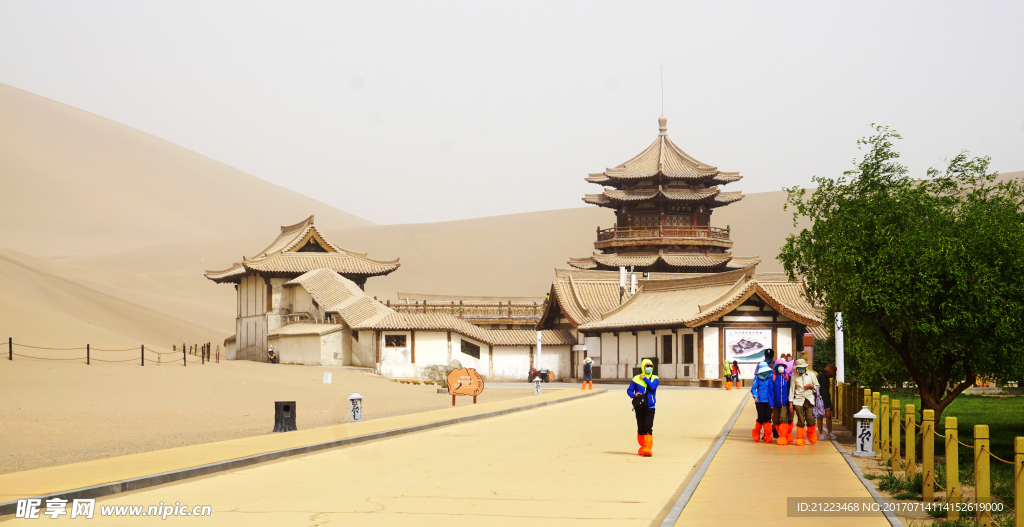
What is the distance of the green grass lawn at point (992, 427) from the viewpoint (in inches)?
565

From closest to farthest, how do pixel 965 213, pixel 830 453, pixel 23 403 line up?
pixel 830 453 < pixel 965 213 < pixel 23 403

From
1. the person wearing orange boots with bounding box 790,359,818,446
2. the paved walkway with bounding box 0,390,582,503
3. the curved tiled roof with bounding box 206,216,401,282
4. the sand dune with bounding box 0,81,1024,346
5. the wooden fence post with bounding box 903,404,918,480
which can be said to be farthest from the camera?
the sand dune with bounding box 0,81,1024,346

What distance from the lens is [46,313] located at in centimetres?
5328

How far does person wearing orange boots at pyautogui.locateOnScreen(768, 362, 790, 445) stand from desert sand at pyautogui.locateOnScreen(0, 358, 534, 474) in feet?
34.2

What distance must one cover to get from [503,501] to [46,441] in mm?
12444

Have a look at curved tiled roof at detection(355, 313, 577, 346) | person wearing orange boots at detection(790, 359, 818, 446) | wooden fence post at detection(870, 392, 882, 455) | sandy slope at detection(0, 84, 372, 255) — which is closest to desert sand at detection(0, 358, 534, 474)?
curved tiled roof at detection(355, 313, 577, 346)

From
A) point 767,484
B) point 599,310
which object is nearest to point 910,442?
point 767,484

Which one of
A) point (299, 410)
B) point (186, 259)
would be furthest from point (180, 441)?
point (186, 259)

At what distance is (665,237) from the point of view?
63.8 m

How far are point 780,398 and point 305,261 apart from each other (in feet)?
149

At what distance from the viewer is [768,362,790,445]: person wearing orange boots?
57.0 ft

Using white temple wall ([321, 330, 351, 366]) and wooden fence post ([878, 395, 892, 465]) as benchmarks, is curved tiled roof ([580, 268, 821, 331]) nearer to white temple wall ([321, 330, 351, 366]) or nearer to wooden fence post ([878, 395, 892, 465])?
white temple wall ([321, 330, 351, 366])

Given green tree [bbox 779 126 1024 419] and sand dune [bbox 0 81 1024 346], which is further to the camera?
sand dune [bbox 0 81 1024 346]

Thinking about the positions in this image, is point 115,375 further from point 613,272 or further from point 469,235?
point 469,235
